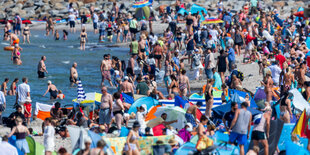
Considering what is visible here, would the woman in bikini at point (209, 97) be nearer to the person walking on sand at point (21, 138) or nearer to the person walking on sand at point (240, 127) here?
the person walking on sand at point (240, 127)

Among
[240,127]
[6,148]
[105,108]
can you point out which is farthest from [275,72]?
[6,148]

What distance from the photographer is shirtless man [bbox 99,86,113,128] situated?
1569cm

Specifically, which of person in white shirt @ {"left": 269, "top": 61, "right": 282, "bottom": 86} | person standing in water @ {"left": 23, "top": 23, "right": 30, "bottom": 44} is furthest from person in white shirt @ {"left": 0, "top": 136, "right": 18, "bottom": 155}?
person standing in water @ {"left": 23, "top": 23, "right": 30, "bottom": 44}

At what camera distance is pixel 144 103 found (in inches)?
650

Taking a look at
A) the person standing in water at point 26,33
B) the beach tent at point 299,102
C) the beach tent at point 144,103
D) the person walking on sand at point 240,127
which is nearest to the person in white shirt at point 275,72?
the beach tent at point 299,102

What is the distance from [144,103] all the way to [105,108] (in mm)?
1189

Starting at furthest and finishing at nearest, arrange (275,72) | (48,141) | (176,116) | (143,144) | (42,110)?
(275,72) → (42,110) → (176,116) → (48,141) → (143,144)

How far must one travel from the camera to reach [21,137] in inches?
503

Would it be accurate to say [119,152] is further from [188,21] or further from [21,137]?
[188,21]

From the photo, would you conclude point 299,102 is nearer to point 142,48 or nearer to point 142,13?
point 142,48

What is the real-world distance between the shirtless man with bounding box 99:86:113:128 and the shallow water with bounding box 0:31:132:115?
16.6ft

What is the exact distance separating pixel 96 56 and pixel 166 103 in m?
15.5

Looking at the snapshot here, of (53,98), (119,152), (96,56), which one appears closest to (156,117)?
(119,152)

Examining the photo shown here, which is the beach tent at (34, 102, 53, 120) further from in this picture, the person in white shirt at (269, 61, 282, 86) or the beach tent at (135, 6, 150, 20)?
the beach tent at (135, 6, 150, 20)
